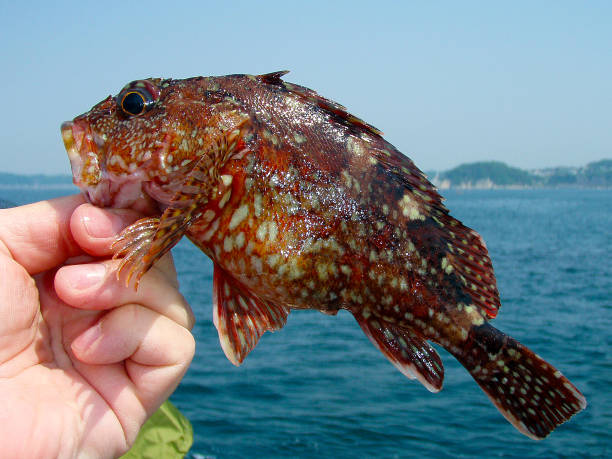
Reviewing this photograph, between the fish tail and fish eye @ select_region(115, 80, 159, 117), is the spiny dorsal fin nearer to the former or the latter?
fish eye @ select_region(115, 80, 159, 117)

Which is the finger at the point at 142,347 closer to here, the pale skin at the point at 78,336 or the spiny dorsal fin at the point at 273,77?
the pale skin at the point at 78,336

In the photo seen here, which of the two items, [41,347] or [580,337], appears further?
[580,337]

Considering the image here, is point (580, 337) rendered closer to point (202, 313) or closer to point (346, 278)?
point (202, 313)

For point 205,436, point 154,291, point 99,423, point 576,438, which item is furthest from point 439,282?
point 576,438

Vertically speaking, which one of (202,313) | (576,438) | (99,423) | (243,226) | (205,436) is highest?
(243,226)

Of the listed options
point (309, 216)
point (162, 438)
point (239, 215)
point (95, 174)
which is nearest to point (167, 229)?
point (239, 215)

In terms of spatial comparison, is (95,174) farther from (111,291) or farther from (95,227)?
(111,291)

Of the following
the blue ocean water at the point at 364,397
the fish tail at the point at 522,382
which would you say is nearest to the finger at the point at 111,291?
the fish tail at the point at 522,382

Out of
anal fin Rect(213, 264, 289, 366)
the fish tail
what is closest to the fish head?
anal fin Rect(213, 264, 289, 366)
